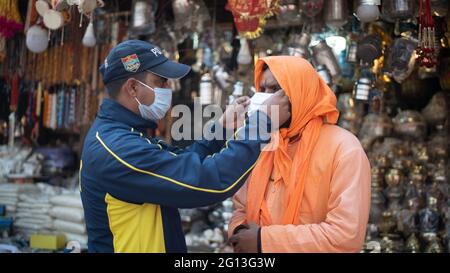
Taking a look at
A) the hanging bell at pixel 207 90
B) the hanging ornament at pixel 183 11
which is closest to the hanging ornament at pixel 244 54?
the hanging bell at pixel 207 90

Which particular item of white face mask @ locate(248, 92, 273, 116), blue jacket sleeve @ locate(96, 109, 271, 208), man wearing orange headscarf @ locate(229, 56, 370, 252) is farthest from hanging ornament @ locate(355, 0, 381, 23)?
blue jacket sleeve @ locate(96, 109, 271, 208)

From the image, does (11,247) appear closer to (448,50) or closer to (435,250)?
(435,250)

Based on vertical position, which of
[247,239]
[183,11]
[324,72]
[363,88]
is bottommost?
[247,239]

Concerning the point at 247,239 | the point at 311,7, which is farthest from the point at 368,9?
the point at 247,239

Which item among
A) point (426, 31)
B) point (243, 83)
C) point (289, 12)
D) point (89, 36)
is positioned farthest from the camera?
point (243, 83)

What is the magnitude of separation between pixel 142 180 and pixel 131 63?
424mm

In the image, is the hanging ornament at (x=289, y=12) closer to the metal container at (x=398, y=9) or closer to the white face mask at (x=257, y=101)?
the metal container at (x=398, y=9)

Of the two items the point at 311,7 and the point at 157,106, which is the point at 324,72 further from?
the point at 157,106

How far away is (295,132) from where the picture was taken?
1.80 m

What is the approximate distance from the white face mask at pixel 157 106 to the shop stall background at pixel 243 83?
3.84 feet

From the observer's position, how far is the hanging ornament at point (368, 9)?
119 inches

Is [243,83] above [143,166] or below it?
below

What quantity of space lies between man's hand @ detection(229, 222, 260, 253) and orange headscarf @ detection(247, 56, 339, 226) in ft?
0.35

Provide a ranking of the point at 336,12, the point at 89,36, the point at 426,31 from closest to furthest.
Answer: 1. the point at 426,31
2. the point at 336,12
3. the point at 89,36
